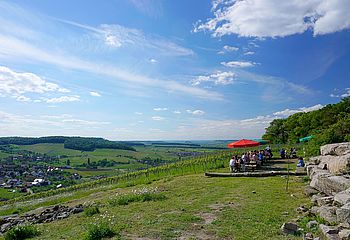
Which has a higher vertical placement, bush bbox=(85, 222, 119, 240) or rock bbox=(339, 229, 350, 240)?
rock bbox=(339, 229, 350, 240)

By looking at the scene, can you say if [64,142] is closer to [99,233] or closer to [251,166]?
[251,166]

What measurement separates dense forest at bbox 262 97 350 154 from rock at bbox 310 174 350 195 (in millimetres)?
13194

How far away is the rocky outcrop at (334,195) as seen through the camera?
23.0 ft

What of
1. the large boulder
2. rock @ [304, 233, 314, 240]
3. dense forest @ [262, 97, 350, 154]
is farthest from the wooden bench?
rock @ [304, 233, 314, 240]

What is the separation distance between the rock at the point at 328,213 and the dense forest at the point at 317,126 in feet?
54.5

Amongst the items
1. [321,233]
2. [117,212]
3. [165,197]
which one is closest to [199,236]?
[321,233]

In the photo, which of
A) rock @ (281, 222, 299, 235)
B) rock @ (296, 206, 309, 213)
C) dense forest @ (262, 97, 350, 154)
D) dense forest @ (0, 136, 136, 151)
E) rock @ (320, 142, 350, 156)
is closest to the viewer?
rock @ (281, 222, 299, 235)

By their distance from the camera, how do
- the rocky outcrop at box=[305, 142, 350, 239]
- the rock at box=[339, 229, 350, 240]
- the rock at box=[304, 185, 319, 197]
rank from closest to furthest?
the rock at box=[339, 229, 350, 240] → the rocky outcrop at box=[305, 142, 350, 239] → the rock at box=[304, 185, 319, 197]

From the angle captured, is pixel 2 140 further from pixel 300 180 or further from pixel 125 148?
pixel 300 180

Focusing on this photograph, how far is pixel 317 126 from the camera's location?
2035 inches

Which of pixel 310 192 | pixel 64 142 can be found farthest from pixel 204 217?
pixel 64 142

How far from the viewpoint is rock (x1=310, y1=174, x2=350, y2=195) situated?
31.4ft

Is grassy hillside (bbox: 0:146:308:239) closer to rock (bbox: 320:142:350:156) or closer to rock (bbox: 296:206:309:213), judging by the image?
rock (bbox: 296:206:309:213)

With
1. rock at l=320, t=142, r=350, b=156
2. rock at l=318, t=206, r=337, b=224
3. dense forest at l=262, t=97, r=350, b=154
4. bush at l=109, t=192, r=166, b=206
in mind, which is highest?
dense forest at l=262, t=97, r=350, b=154
